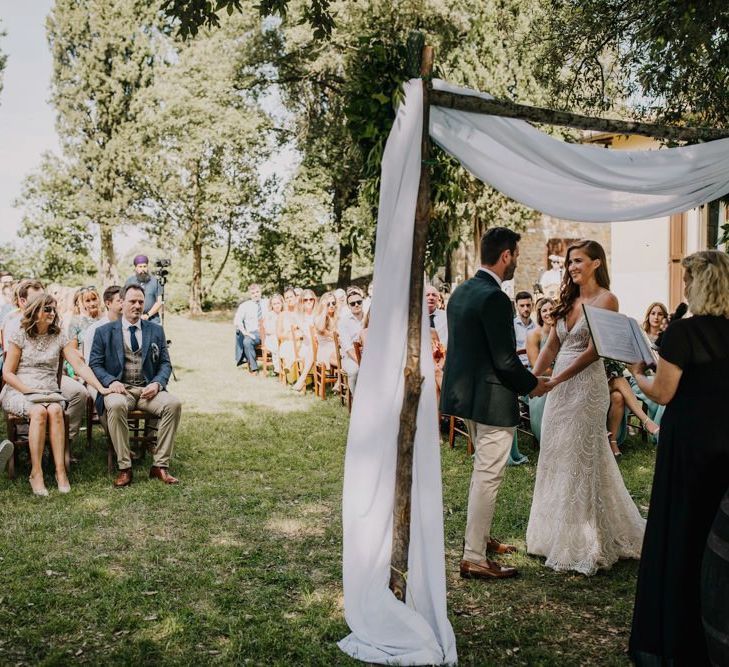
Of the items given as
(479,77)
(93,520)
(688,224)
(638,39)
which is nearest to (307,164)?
(479,77)

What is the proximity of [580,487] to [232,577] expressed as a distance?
2348 mm

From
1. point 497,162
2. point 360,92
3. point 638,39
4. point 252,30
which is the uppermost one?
point 252,30

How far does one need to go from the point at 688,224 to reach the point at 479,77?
677cm

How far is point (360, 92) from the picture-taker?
3.82 metres

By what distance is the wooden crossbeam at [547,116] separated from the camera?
151 inches

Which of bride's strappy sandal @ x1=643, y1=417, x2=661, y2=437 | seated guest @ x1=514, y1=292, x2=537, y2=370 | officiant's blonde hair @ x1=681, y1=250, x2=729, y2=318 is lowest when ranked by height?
bride's strappy sandal @ x1=643, y1=417, x2=661, y2=437

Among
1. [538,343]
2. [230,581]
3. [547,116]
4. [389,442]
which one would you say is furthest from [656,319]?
[230,581]

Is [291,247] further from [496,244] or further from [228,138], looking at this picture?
[496,244]

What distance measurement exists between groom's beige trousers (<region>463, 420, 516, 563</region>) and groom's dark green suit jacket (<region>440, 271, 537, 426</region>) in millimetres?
116

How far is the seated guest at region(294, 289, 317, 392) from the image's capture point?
12.7 metres

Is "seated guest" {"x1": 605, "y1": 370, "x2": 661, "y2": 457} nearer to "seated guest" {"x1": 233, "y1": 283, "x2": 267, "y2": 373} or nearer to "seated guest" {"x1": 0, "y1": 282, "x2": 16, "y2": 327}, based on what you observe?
"seated guest" {"x1": 0, "y1": 282, "x2": 16, "y2": 327}

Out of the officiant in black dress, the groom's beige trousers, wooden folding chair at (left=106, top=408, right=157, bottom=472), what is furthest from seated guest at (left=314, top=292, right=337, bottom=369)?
the officiant in black dress

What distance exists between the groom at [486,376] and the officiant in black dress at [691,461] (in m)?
1.16

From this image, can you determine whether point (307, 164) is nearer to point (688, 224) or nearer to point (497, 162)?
point (688, 224)
